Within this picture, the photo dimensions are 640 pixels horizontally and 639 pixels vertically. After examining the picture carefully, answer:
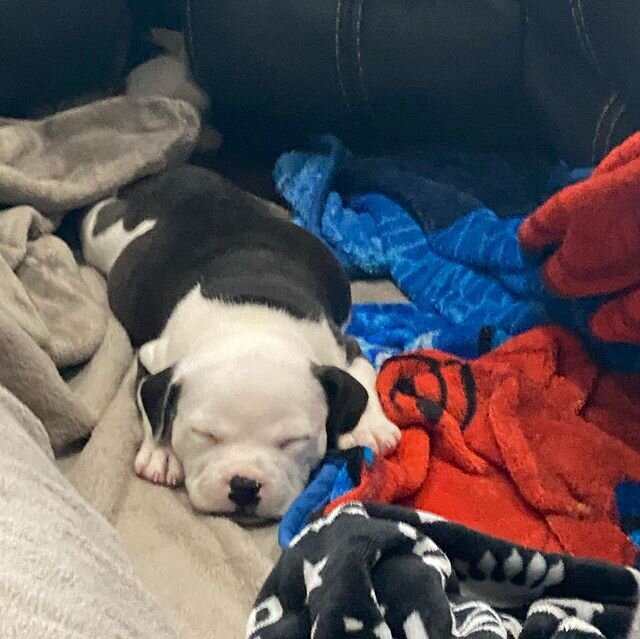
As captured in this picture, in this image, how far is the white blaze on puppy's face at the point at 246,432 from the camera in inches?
51.9

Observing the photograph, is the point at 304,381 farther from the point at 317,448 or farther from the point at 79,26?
the point at 79,26

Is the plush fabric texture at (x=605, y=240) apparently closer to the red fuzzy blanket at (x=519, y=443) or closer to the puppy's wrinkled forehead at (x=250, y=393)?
the red fuzzy blanket at (x=519, y=443)

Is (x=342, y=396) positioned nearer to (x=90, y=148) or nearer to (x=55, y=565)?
(x=55, y=565)

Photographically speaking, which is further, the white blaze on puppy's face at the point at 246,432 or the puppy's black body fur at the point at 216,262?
the puppy's black body fur at the point at 216,262

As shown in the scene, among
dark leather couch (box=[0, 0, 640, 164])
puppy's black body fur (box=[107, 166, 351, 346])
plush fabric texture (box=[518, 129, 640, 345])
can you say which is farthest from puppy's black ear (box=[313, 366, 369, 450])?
dark leather couch (box=[0, 0, 640, 164])

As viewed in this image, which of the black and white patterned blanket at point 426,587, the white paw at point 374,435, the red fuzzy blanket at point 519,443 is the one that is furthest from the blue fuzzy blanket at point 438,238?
the black and white patterned blanket at point 426,587

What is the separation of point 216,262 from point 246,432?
40 centimetres

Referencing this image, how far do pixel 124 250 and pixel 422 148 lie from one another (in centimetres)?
65

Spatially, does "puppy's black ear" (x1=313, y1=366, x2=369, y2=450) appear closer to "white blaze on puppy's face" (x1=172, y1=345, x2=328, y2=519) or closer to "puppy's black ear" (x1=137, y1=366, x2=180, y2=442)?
"white blaze on puppy's face" (x1=172, y1=345, x2=328, y2=519)

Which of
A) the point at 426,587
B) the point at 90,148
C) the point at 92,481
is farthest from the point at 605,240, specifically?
the point at 90,148

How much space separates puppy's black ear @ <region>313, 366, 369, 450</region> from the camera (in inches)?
55.8

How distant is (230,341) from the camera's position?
56.4 inches

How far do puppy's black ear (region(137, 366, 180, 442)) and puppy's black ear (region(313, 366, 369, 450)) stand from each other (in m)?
0.19

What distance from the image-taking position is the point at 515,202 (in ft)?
6.31
